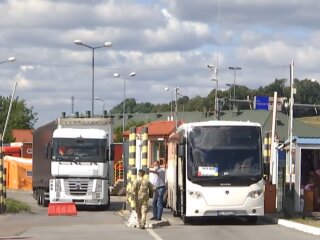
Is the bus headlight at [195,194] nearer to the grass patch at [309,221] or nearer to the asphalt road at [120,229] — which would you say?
the asphalt road at [120,229]

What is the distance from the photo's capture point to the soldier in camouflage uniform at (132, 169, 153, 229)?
950 inches

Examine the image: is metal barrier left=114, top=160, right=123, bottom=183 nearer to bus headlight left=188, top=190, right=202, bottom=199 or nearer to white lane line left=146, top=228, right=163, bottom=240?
bus headlight left=188, top=190, right=202, bottom=199

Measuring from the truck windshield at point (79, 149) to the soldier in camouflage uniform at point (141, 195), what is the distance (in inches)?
385

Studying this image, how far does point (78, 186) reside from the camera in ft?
113

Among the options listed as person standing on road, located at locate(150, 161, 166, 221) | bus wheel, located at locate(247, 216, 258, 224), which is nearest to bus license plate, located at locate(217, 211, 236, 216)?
bus wheel, located at locate(247, 216, 258, 224)

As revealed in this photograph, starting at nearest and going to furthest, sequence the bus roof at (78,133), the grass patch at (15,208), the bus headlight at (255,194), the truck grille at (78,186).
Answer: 1. the bus headlight at (255,194)
2. the grass patch at (15,208)
3. the truck grille at (78,186)
4. the bus roof at (78,133)

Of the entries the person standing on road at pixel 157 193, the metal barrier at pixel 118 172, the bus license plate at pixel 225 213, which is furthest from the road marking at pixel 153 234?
the metal barrier at pixel 118 172

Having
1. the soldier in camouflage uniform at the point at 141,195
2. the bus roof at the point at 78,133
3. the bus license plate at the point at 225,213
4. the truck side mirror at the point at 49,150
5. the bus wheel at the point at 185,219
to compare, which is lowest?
the bus wheel at the point at 185,219

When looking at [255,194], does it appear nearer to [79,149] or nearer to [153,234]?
[153,234]

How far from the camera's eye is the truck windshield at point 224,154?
80.9 feet

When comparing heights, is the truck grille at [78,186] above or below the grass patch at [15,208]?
above

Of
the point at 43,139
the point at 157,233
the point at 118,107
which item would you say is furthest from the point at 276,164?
the point at 118,107

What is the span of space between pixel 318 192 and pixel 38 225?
10244 millimetres

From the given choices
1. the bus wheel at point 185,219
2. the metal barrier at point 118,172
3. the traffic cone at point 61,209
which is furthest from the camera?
the metal barrier at point 118,172
